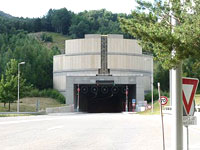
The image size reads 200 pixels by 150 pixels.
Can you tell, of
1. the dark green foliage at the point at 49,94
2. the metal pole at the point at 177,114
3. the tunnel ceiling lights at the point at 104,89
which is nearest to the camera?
the metal pole at the point at 177,114

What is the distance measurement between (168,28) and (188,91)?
71.9 inches

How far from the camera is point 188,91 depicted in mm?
9656

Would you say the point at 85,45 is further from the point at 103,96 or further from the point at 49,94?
the point at 103,96

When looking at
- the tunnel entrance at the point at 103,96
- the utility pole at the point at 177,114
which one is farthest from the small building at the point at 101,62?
the utility pole at the point at 177,114

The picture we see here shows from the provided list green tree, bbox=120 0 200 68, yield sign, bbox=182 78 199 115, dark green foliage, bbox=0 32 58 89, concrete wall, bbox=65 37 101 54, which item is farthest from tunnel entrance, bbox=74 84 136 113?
yield sign, bbox=182 78 199 115

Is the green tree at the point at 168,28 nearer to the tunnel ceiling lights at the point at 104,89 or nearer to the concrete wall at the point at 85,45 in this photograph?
the concrete wall at the point at 85,45

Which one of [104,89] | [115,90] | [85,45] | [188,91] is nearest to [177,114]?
[188,91]

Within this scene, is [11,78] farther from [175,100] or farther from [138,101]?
[175,100]

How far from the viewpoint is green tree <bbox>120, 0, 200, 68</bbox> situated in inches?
375

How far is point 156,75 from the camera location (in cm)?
10050

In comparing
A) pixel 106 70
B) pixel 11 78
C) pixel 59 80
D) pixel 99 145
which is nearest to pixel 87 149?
pixel 99 145

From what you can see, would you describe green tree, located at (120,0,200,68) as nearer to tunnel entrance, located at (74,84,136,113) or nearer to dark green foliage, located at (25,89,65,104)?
tunnel entrance, located at (74,84,136,113)

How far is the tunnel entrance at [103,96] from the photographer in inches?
3289

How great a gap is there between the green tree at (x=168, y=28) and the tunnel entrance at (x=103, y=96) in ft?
219
